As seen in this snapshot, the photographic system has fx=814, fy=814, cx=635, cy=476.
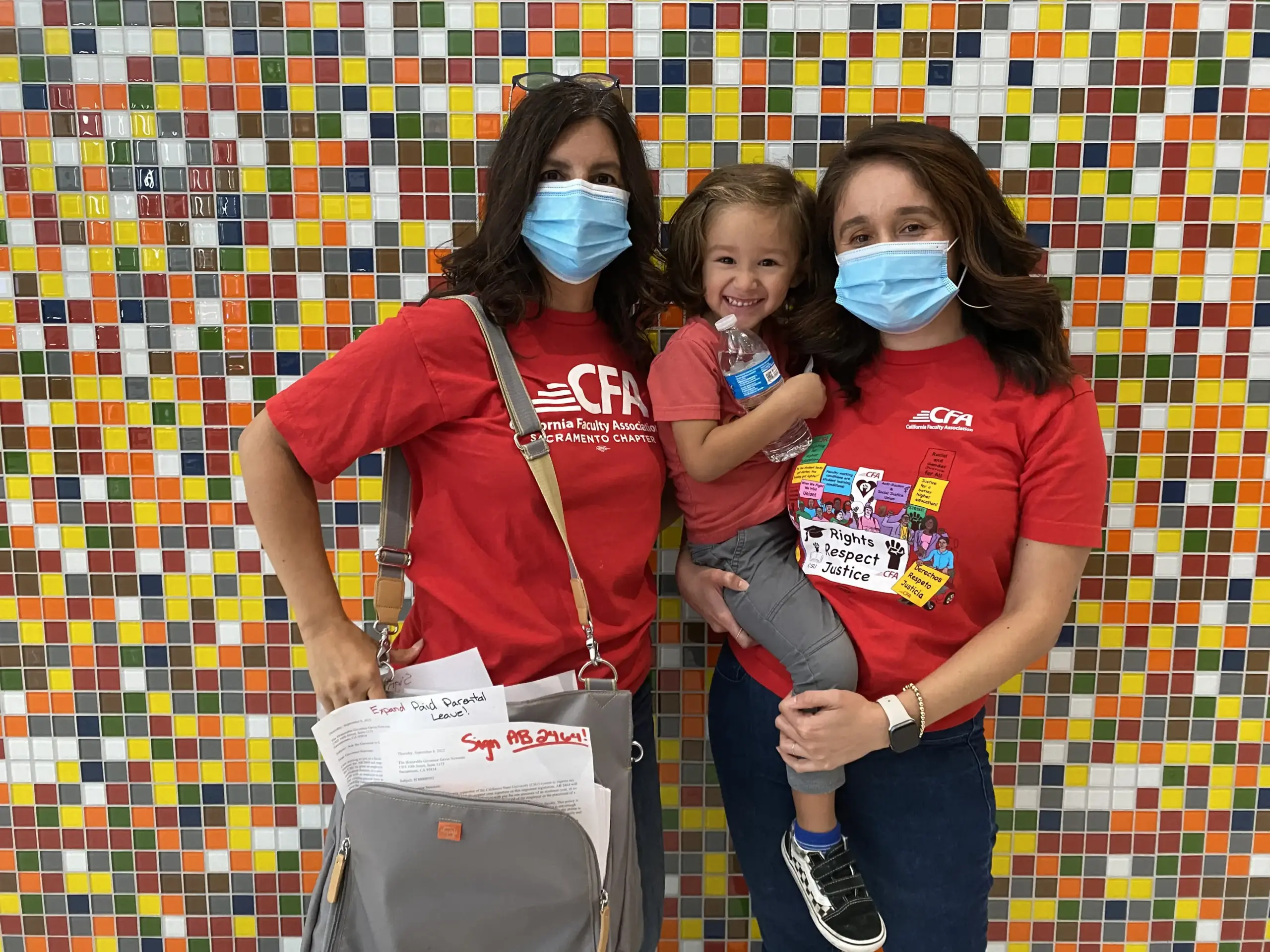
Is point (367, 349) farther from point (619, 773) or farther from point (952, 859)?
point (952, 859)

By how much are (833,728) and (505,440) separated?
2.39 feet

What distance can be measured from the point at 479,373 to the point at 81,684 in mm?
1417

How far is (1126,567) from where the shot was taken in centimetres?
195

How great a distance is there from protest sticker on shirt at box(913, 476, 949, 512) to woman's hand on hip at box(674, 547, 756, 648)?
343 millimetres

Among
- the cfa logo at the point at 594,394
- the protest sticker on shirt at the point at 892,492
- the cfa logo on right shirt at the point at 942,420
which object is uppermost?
the cfa logo at the point at 594,394

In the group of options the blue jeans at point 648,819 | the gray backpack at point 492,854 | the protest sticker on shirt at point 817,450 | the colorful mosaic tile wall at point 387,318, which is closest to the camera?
the gray backpack at point 492,854

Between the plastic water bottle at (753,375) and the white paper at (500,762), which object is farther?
the plastic water bottle at (753,375)

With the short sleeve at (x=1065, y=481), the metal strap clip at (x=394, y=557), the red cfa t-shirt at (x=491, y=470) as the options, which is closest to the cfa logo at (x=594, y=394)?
the red cfa t-shirt at (x=491, y=470)

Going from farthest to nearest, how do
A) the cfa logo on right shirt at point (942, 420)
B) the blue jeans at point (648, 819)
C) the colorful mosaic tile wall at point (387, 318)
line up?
the colorful mosaic tile wall at point (387, 318)
the blue jeans at point (648, 819)
the cfa logo on right shirt at point (942, 420)

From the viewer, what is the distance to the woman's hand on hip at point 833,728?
1357 millimetres

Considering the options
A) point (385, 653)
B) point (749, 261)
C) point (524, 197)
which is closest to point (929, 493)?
point (749, 261)

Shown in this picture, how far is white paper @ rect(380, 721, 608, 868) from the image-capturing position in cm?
129

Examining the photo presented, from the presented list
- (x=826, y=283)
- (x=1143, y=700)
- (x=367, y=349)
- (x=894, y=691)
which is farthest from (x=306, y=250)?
(x=1143, y=700)

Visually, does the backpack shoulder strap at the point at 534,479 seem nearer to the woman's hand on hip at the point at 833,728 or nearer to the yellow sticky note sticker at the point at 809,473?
the woman's hand on hip at the point at 833,728
